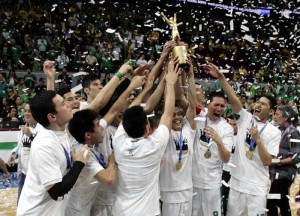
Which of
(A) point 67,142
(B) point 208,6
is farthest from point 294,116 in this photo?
(B) point 208,6

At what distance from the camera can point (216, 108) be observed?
4660mm

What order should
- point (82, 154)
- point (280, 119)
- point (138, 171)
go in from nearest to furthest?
1. point (82, 154)
2. point (138, 171)
3. point (280, 119)

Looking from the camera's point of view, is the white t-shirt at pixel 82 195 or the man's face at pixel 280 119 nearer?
the white t-shirt at pixel 82 195

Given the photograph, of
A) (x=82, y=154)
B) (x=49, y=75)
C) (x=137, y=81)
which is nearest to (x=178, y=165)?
(x=137, y=81)

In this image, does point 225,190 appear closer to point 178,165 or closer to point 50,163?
point 178,165

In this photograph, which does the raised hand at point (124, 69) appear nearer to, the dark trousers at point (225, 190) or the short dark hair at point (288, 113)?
the short dark hair at point (288, 113)

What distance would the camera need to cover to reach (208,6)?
23.1 metres

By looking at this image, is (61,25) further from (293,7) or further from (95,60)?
(293,7)

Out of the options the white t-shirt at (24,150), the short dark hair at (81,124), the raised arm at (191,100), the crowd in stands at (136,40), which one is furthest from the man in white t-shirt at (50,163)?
the crowd in stands at (136,40)

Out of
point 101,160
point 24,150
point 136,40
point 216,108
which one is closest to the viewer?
point 101,160

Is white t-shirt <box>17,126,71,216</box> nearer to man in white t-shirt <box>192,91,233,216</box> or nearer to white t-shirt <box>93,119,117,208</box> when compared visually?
white t-shirt <box>93,119,117,208</box>

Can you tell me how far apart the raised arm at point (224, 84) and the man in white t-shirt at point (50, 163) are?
154 cm

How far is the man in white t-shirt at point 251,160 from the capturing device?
455 centimetres

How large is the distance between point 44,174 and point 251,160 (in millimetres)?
2319
